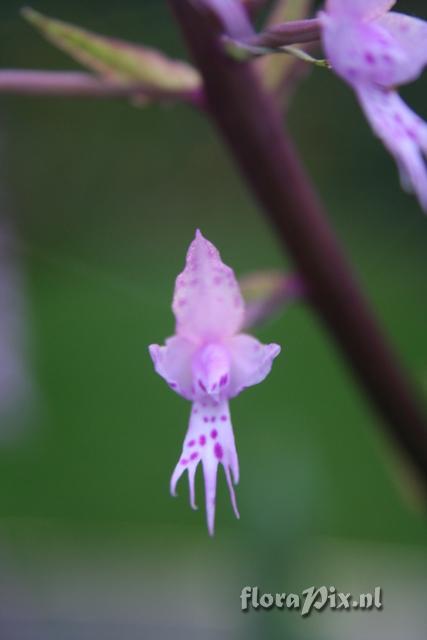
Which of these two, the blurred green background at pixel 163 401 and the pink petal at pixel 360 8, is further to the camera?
the blurred green background at pixel 163 401

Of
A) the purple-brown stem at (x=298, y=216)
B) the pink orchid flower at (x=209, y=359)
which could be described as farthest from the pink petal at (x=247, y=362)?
the purple-brown stem at (x=298, y=216)

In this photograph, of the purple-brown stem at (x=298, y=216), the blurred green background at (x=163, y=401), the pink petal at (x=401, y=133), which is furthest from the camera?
the blurred green background at (x=163, y=401)

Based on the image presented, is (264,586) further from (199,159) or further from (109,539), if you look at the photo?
(199,159)

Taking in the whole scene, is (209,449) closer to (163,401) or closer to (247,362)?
(247,362)

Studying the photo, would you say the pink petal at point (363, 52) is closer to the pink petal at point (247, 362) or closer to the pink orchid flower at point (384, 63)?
the pink orchid flower at point (384, 63)

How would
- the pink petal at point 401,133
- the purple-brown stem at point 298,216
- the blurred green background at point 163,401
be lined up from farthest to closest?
1. the blurred green background at point 163,401
2. the purple-brown stem at point 298,216
3. the pink petal at point 401,133

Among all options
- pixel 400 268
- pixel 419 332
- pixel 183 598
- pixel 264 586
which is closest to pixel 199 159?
pixel 400 268

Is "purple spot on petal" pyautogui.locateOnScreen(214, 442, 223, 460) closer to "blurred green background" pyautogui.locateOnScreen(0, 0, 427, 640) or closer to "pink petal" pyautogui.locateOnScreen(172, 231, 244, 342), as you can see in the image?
"pink petal" pyautogui.locateOnScreen(172, 231, 244, 342)

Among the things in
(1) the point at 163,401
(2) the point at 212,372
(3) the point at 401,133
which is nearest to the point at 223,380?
→ (2) the point at 212,372
